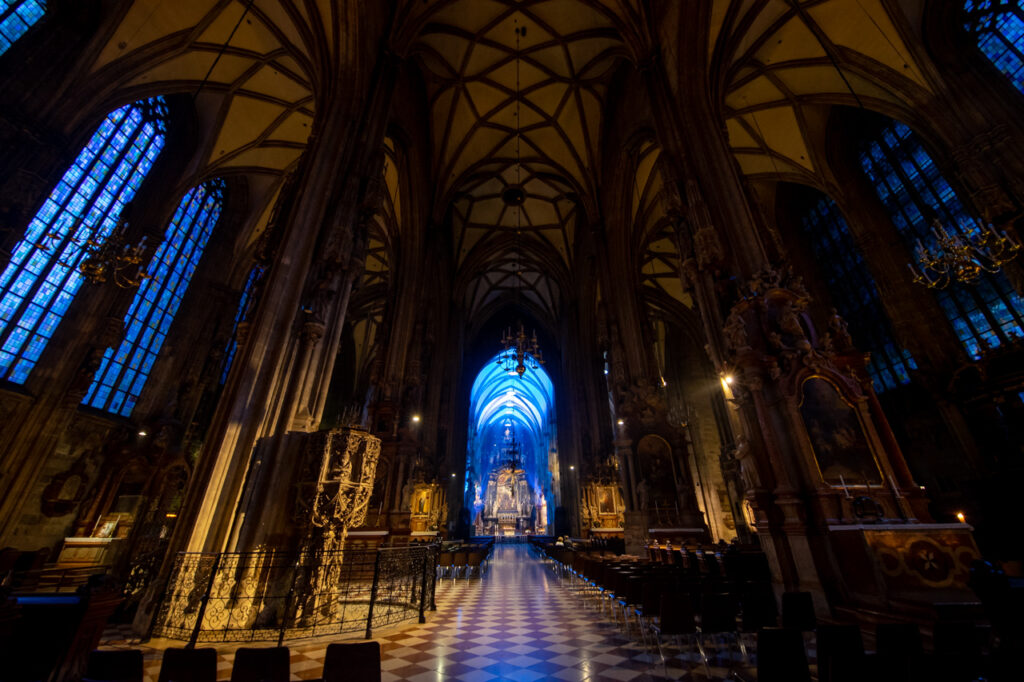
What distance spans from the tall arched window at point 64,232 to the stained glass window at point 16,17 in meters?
2.33

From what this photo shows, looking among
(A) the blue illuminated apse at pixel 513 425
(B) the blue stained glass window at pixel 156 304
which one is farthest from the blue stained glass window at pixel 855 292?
(B) the blue stained glass window at pixel 156 304

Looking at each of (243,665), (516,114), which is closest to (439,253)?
(516,114)

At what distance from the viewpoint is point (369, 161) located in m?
8.90

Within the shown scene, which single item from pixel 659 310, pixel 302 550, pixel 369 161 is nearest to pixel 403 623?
pixel 302 550

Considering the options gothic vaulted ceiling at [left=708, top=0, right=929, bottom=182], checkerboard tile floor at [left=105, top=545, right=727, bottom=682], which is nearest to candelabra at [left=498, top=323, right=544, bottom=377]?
checkerboard tile floor at [left=105, top=545, right=727, bottom=682]

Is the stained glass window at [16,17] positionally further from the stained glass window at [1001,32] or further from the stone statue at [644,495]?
the stained glass window at [1001,32]

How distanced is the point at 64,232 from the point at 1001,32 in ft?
81.3

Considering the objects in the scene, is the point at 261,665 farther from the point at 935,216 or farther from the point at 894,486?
the point at 935,216

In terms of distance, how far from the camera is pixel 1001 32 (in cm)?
936

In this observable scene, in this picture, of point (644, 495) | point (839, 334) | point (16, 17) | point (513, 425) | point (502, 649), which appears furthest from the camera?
point (513, 425)

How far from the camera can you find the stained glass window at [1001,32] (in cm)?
902

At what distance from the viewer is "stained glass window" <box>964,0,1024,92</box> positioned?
9.02 meters

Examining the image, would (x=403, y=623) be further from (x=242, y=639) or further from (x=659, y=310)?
(x=659, y=310)

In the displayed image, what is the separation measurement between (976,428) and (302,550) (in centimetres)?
1628
